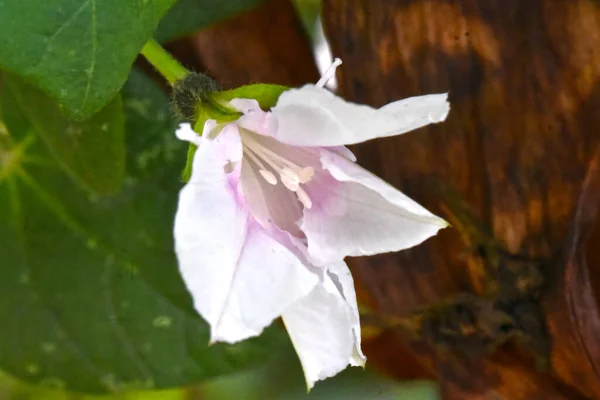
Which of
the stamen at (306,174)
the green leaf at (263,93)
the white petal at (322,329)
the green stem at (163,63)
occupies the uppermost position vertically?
the green stem at (163,63)

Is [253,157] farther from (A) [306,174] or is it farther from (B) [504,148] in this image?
(B) [504,148]

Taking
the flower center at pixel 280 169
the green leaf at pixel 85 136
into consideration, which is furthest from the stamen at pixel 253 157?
the green leaf at pixel 85 136

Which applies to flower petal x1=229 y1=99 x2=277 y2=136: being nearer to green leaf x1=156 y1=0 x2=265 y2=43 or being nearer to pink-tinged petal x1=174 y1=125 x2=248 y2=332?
pink-tinged petal x1=174 y1=125 x2=248 y2=332

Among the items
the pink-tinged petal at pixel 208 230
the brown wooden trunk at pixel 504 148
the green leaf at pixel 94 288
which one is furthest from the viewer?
the green leaf at pixel 94 288

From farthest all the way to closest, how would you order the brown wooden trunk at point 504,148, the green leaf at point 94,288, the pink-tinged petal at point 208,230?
the green leaf at point 94,288
the brown wooden trunk at point 504,148
the pink-tinged petal at point 208,230

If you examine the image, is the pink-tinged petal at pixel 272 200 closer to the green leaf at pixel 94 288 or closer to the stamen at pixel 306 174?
the stamen at pixel 306 174

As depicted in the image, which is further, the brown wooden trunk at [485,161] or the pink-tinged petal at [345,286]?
the brown wooden trunk at [485,161]

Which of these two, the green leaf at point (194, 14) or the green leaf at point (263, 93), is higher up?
the green leaf at point (194, 14)
